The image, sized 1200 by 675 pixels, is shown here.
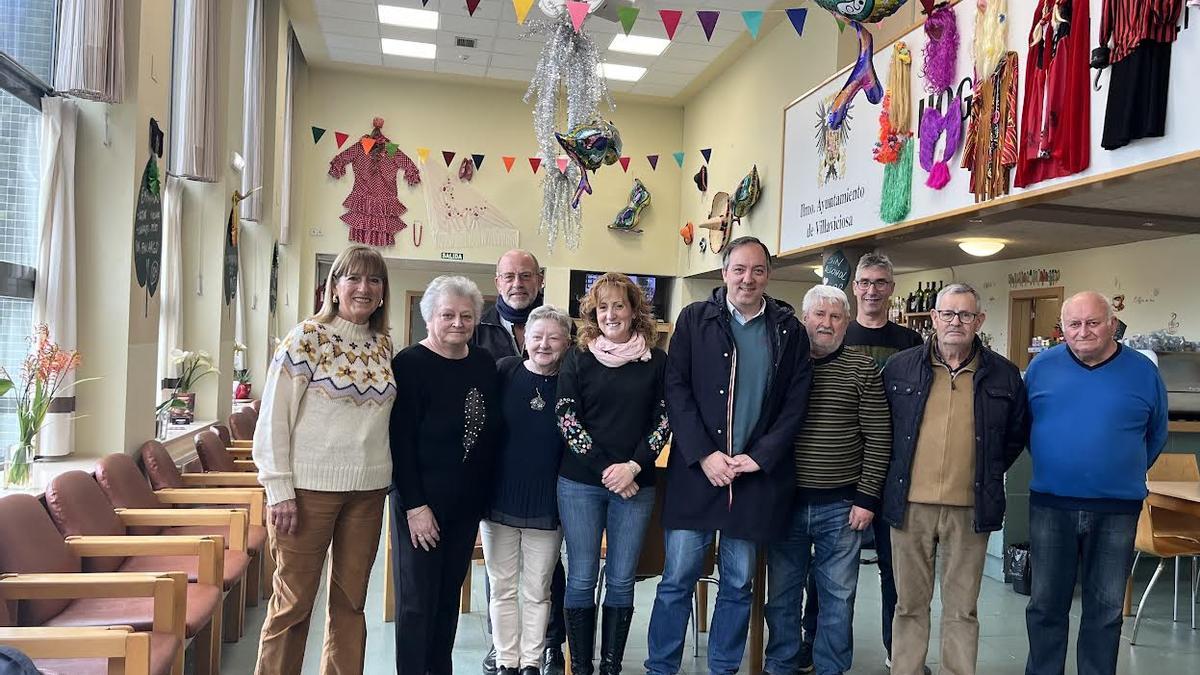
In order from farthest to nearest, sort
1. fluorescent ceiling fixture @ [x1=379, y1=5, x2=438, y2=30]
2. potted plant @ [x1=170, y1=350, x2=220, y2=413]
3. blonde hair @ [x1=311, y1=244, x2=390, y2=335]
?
fluorescent ceiling fixture @ [x1=379, y1=5, x2=438, y2=30] < potted plant @ [x1=170, y1=350, x2=220, y2=413] < blonde hair @ [x1=311, y1=244, x2=390, y2=335]

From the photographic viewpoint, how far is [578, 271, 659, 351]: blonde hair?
2785 millimetres

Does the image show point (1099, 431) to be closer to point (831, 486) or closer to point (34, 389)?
point (831, 486)

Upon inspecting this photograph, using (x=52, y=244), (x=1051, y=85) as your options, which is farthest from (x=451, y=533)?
(x=1051, y=85)

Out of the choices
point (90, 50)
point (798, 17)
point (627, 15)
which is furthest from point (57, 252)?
point (798, 17)

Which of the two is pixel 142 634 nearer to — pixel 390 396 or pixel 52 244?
pixel 390 396

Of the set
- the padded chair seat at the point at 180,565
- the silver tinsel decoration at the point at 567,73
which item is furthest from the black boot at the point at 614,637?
the silver tinsel decoration at the point at 567,73

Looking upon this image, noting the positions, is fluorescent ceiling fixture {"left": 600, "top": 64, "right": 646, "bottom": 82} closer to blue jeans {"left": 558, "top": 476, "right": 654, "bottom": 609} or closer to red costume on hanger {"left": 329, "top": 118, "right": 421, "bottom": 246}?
red costume on hanger {"left": 329, "top": 118, "right": 421, "bottom": 246}

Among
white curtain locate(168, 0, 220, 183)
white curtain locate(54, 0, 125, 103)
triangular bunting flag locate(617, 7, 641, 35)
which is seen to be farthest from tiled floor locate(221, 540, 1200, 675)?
triangular bunting flag locate(617, 7, 641, 35)

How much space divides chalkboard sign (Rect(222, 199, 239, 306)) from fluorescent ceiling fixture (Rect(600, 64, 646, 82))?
197 inches

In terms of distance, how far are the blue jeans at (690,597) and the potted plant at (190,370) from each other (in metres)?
3.72

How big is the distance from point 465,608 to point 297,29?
7258 mm

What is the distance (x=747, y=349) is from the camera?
2822mm

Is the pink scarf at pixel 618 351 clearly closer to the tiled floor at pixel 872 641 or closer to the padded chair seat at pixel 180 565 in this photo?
the tiled floor at pixel 872 641

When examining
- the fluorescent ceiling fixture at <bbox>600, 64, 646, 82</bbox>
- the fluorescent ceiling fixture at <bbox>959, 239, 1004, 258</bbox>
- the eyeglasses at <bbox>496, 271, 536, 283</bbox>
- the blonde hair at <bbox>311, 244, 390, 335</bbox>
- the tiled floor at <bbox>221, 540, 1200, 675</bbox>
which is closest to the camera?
the blonde hair at <bbox>311, 244, 390, 335</bbox>
